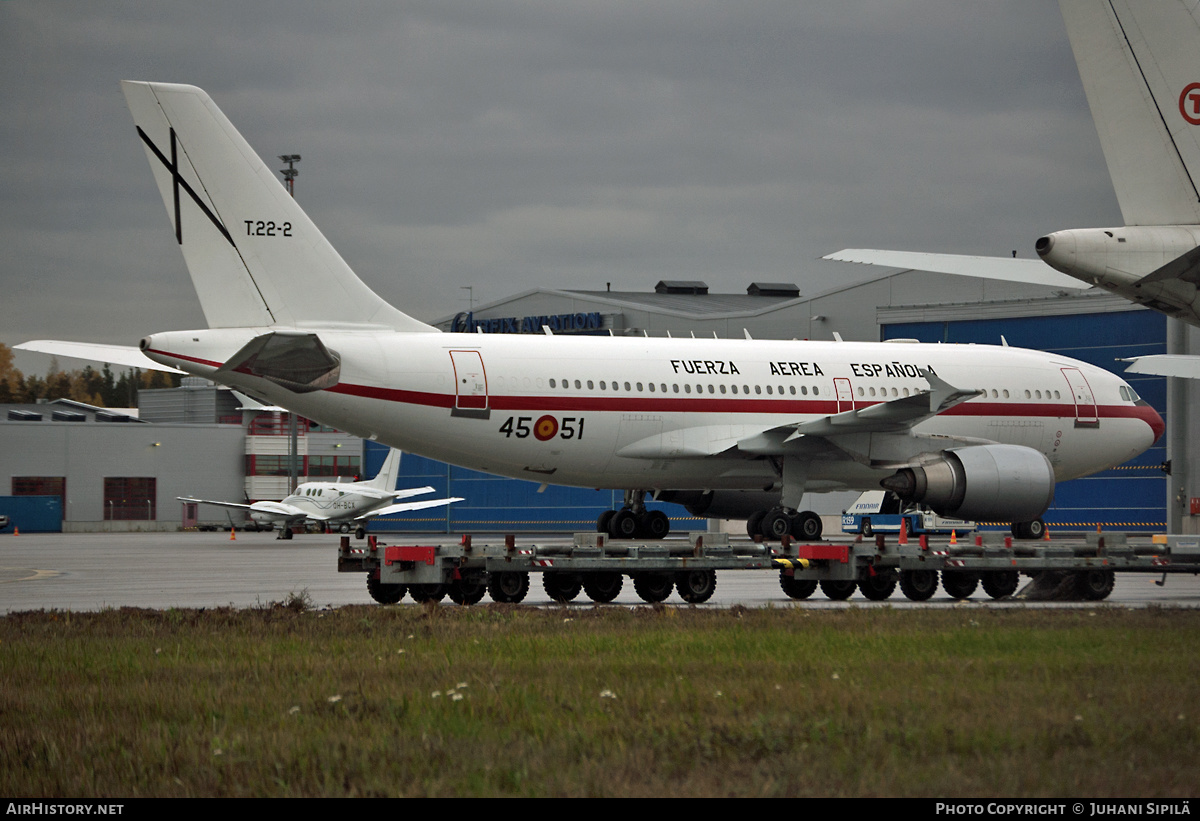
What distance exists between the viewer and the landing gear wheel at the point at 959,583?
18156mm

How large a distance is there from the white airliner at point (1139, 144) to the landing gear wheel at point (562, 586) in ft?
23.1

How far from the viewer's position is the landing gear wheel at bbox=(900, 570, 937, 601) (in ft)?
57.7

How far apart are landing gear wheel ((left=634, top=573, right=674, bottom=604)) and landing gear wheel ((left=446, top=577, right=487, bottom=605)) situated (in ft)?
6.86

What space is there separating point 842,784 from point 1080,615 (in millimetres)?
9043

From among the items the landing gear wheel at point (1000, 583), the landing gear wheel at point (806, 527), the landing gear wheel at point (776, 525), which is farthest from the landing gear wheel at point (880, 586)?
the landing gear wheel at point (806, 527)

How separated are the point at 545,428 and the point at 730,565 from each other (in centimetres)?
621

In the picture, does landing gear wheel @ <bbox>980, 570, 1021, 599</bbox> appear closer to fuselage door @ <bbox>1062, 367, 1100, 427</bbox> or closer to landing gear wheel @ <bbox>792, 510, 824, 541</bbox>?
landing gear wheel @ <bbox>792, 510, 824, 541</bbox>

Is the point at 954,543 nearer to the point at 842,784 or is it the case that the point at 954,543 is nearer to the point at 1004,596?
the point at 1004,596

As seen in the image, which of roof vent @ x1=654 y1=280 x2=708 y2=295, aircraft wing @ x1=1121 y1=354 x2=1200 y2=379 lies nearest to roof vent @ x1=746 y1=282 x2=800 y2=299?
roof vent @ x1=654 y1=280 x2=708 y2=295

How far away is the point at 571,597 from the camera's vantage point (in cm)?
1745

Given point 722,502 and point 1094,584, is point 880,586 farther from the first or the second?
point 722,502

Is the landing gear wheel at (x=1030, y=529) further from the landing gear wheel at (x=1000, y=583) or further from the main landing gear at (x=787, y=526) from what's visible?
the landing gear wheel at (x=1000, y=583)

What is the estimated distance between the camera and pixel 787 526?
22.8 metres
